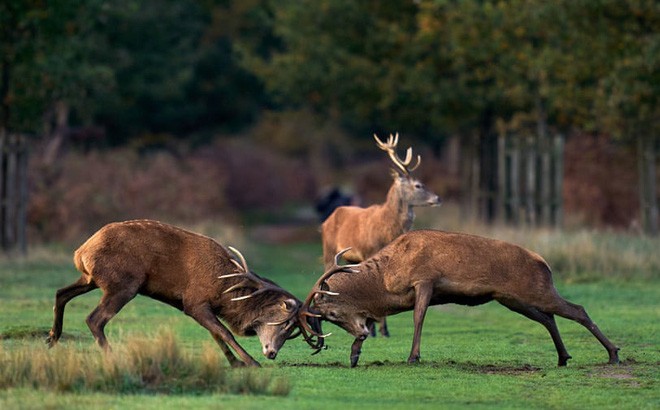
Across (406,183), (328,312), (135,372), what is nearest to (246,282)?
(328,312)

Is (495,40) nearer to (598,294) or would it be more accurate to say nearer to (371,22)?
(371,22)

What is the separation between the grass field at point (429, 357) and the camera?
11336 mm

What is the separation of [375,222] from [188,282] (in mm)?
5771

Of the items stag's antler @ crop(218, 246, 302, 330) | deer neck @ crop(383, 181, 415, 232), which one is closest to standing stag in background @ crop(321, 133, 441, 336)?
deer neck @ crop(383, 181, 415, 232)

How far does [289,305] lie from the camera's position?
14.0 meters

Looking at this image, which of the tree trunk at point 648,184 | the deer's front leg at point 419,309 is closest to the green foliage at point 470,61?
the tree trunk at point 648,184

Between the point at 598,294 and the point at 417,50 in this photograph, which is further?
the point at 417,50

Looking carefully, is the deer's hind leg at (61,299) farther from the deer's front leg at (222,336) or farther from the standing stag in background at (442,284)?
the standing stag in background at (442,284)

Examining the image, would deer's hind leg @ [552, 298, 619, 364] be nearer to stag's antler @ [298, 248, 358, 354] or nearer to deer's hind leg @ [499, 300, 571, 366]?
deer's hind leg @ [499, 300, 571, 366]

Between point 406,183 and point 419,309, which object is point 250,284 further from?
point 406,183

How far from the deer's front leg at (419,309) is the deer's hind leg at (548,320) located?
0.87 metres

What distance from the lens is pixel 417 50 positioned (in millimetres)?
39156

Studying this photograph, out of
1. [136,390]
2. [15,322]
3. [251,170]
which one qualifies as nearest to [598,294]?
[15,322]

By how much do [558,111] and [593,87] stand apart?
5.07 metres
